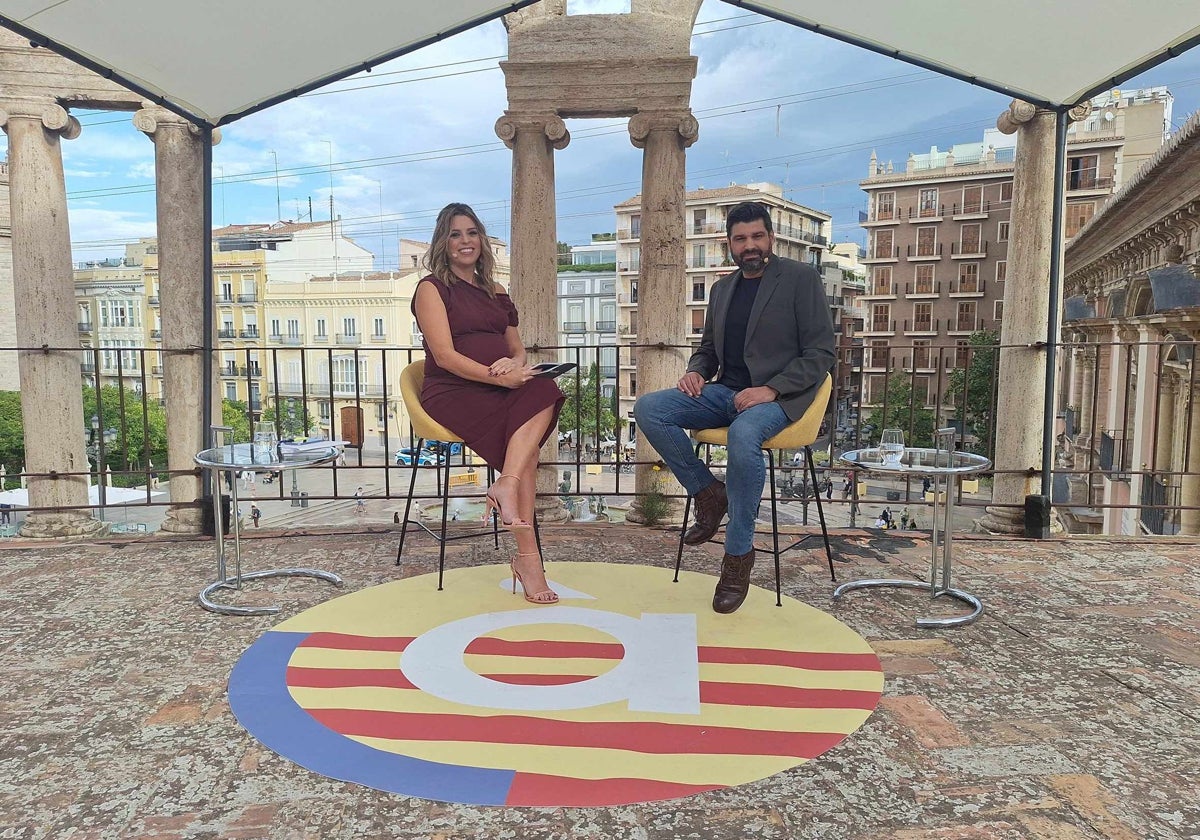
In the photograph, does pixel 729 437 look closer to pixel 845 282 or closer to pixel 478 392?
pixel 478 392

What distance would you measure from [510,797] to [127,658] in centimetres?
156

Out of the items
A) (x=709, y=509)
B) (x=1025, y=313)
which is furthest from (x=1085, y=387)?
(x=709, y=509)

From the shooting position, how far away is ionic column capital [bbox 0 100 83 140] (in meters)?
6.11

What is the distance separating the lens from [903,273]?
179 feet

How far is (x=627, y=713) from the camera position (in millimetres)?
2057

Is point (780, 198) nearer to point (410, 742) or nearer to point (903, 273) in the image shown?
point (903, 273)

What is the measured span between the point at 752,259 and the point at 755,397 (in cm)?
59

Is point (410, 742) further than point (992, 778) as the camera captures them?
Yes

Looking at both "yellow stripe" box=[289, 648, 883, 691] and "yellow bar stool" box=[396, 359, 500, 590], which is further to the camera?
"yellow bar stool" box=[396, 359, 500, 590]

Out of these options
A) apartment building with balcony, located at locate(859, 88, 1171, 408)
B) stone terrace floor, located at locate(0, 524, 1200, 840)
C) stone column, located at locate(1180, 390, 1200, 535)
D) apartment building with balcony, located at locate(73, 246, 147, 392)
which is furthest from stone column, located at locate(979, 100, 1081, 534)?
apartment building with balcony, located at locate(73, 246, 147, 392)

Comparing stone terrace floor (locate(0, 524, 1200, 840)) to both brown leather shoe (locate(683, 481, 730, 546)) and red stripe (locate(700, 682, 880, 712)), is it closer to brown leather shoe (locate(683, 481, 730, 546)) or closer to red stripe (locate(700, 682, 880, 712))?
red stripe (locate(700, 682, 880, 712))

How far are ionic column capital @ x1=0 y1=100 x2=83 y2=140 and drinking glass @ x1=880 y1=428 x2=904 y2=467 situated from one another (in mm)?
6804

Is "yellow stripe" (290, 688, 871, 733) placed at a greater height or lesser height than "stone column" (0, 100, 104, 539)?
lesser

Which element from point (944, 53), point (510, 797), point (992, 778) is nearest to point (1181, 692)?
point (992, 778)
